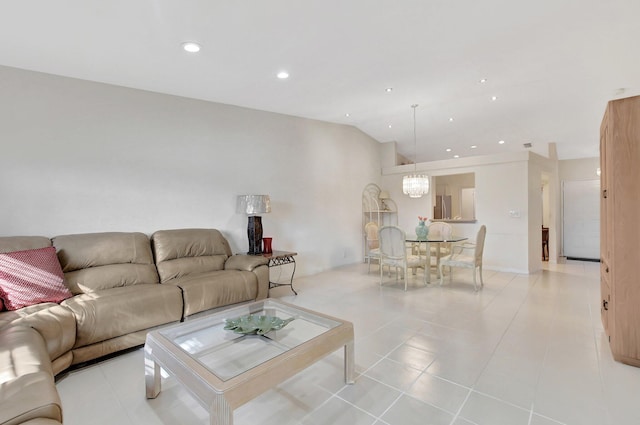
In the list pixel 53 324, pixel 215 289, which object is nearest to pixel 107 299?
pixel 53 324

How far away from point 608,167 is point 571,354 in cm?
157

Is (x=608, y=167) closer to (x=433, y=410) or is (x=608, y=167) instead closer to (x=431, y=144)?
(x=433, y=410)

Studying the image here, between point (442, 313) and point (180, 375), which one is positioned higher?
point (180, 375)

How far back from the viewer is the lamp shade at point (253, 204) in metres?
4.08

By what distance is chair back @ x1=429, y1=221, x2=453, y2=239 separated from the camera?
5.56 meters

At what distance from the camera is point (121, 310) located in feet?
7.93

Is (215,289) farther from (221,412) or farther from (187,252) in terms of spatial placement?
(221,412)

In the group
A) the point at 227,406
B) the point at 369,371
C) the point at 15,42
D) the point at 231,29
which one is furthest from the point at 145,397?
the point at 15,42

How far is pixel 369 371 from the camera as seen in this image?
2.19 metres

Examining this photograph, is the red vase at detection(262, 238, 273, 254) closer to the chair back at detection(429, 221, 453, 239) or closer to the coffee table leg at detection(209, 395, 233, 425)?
the coffee table leg at detection(209, 395, 233, 425)

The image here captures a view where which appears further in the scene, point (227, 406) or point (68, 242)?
point (68, 242)

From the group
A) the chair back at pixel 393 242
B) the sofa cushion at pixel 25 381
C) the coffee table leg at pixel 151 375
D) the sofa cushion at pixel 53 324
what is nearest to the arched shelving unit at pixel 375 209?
the chair back at pixel 393 242

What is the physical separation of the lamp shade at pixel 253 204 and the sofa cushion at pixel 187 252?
510 mm

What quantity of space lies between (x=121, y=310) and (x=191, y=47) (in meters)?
2.41
